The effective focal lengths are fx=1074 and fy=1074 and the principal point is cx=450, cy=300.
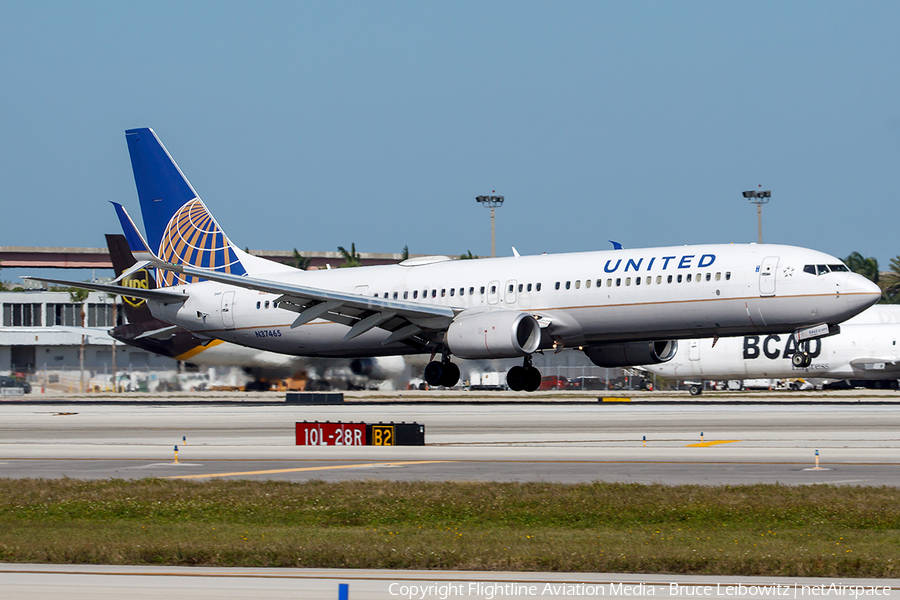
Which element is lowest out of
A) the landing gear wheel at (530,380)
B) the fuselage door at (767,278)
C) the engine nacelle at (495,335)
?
the landing gear wheel at (530,380)

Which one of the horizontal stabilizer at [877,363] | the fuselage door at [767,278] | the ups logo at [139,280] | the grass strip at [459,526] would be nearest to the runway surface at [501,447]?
the grass strip at [459,526]

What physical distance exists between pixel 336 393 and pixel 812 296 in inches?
1021

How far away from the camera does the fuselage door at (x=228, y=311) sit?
50269 millimetres

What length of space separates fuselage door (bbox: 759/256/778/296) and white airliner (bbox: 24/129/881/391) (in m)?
0.05

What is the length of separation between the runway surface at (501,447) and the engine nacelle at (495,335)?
7.97 feet

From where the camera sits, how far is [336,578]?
437 inches

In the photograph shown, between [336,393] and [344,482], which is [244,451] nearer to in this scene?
[344,482]

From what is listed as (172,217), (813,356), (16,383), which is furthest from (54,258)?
(813,356)

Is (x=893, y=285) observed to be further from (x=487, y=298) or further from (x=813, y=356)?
(x=487, y=298)

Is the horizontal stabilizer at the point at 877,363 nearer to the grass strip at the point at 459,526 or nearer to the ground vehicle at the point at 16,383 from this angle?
the grass strip at the point at 459,526

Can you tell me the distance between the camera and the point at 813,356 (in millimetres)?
68750

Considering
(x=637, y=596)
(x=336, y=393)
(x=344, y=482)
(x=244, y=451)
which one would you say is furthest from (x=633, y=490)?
(x=336, y=393)

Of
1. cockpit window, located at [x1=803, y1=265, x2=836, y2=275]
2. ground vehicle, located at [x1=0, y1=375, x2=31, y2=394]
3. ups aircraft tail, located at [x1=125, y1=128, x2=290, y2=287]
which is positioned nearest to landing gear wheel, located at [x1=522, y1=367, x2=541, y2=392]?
cockpit window, located at [x1=803, y1=265, x2=836, y2=275]

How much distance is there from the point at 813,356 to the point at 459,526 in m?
→ 58.5
